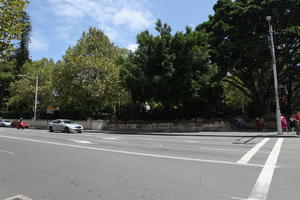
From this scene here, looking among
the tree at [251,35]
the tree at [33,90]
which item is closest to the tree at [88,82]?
the tree at [33,90]

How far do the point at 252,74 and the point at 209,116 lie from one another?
6909mm

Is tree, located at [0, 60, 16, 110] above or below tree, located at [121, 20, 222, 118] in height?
above

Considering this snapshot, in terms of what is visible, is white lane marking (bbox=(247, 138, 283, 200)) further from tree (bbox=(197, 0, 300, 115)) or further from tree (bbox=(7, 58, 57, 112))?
tree (bbox=(7, 58, 57, 112))

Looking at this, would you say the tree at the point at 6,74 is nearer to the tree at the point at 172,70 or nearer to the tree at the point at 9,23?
the tree at the point at 172,70

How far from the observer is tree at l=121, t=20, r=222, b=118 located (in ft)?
74.0

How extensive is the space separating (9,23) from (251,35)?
20770 mm

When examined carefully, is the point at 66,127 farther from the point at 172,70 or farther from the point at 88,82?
the point at 172,70

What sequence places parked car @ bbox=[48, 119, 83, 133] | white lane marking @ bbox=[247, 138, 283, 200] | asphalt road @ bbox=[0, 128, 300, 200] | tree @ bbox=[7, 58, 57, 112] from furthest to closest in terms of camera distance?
tree @ bbox=[7, 58, 57, 112], parked car @ bbox=[48, 119, 83, 133], asphalt road @ bbox=[0, 128, 300, 200], white lane marking @ bbox=[247, 138, 283, 200]

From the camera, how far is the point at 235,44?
74.9 feet

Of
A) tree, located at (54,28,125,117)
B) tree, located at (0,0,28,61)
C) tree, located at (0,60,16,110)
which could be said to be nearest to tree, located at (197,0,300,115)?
tree, located at (54,28,125,117)

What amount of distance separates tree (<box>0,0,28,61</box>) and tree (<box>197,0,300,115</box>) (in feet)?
58.4

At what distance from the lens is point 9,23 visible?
985 cm

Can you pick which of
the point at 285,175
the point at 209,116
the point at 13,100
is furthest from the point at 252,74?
the point at 13,100

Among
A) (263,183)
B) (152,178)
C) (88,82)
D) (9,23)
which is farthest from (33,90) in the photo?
(263,183)
